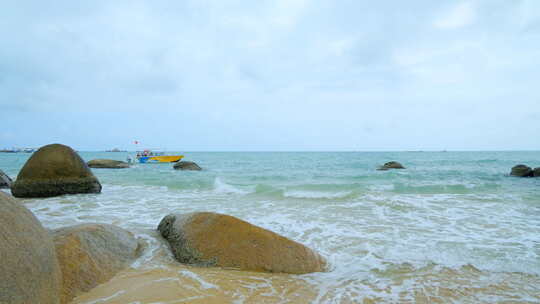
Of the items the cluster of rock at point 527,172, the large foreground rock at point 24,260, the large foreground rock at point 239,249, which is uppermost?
the large foreground rock at point 24,260

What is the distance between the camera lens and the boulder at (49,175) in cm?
1002

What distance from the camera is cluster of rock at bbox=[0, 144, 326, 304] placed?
94.7 inches

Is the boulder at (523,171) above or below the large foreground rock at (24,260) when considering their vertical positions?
below

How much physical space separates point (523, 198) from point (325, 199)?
7124mm

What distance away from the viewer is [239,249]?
13.7 ft

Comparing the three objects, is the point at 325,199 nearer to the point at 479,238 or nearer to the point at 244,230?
the point at 479,238

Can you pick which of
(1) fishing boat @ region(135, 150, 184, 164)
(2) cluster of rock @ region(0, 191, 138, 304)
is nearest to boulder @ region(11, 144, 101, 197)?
(2) cluster of rock @ region(0, 191, 138, 304)

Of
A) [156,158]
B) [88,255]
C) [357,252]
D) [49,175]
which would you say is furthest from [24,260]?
[156,158]

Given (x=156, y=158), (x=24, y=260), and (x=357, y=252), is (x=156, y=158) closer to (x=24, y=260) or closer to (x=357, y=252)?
(x=357, y=252)

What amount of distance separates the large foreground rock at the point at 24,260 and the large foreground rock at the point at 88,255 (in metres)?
0.36

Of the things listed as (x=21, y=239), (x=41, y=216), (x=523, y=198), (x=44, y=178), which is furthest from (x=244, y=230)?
(x=523, y=198)

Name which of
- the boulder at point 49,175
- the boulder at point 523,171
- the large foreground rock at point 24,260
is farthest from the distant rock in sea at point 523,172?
the large foreground rock at point 24,260

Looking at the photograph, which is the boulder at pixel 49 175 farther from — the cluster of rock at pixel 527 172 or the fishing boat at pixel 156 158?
the fishing boat at pixel 156 158

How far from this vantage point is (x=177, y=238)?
4711 mm
